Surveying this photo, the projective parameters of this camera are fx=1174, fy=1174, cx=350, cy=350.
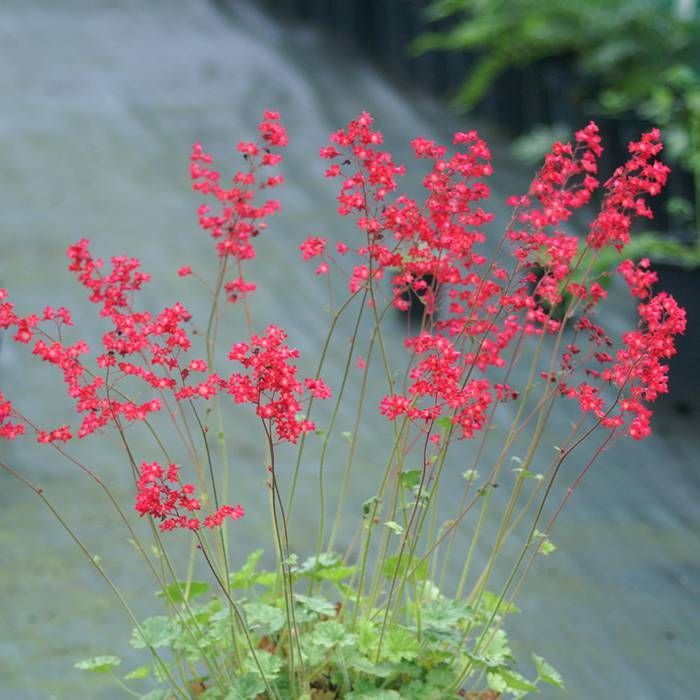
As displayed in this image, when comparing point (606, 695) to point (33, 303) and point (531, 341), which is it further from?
point (33, 303)

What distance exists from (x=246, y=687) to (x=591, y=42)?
12.4 feet

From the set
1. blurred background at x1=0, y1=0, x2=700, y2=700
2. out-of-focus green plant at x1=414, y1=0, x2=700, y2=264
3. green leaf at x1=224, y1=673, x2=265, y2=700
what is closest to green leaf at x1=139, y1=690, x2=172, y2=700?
green leaf at x1=224, y1=673, x2=265, y2=700

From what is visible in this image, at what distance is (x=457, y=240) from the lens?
1332mm

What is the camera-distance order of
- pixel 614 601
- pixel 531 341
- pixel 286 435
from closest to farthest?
pixel 286 435 < pixel 614 601 < pixel 531 341

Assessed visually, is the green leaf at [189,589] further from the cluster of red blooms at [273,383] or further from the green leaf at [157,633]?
the cluster of red blooms at [273,383]

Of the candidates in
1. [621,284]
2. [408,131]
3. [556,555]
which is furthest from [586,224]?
[556,555]

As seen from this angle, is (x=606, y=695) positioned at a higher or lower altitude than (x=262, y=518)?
lower

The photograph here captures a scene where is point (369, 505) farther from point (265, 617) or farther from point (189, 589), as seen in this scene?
point (189, 589)

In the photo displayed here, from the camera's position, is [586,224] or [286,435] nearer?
[286,435]

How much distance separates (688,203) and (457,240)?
275 cm

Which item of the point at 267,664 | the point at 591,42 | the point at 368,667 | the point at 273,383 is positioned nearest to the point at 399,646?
the point at 368,667

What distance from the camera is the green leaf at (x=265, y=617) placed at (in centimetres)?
142

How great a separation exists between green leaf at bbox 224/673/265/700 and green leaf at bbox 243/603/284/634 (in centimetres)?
6

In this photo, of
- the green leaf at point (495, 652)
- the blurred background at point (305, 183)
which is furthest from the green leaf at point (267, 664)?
the blurred background at point (305, 183)
